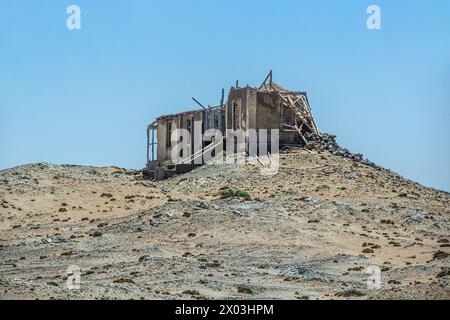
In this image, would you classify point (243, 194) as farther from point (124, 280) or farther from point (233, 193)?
point (124, 280)

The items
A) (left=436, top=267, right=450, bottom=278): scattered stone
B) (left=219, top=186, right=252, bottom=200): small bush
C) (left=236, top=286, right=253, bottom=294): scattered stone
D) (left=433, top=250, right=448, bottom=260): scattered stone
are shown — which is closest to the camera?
(left=236, top=286, right=253, bottom=294): scattered stone

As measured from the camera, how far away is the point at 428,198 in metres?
58.0

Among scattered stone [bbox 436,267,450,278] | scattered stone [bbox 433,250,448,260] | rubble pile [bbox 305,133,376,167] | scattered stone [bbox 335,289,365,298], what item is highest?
rubble pile [bbox 305,133,376,167]

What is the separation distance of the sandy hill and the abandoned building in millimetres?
2244

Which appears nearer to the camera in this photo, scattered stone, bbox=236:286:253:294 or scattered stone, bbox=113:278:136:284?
scattered stone, bbox=236:286:253:294

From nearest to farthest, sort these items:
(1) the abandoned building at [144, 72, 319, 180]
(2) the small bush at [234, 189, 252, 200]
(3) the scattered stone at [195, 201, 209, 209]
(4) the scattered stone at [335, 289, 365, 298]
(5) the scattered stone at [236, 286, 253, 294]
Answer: (4) the scattered stone at [335, 289, 365, 298] → (5) the scattered stone at [236, 286, 253, 294] → (3) the scattered stone at [195, 201, 209, 209] → (2) the small bush at [234, 189, 252, 200] → (1) the abandoned building at [144, 72, 319, 180]

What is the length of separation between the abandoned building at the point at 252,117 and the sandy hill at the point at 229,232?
7.36 ft

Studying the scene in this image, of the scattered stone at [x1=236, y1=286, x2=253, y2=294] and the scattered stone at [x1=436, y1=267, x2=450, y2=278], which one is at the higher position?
the scattered stone at [x1=436, y1=267, x2=450, y2=278]

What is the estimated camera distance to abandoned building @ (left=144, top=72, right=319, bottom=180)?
65.5 metres

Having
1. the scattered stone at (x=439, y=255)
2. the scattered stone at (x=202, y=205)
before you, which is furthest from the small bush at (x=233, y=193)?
the scattered stone at (x=439, y=255)

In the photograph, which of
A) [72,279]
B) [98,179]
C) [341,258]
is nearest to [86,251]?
[72,279]

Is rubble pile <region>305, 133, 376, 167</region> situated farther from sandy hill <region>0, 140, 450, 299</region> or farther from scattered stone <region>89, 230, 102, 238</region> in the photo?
scattered stone <region>89, 230, 102, 238</region>

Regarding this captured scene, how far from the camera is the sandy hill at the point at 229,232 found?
3534 centimetres

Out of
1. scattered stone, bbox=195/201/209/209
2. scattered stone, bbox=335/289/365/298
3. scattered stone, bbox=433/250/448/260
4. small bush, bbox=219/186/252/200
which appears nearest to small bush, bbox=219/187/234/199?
small bush, bbox=219/186/252/200
